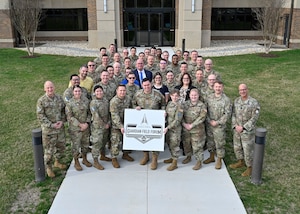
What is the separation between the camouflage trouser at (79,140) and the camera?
659cm

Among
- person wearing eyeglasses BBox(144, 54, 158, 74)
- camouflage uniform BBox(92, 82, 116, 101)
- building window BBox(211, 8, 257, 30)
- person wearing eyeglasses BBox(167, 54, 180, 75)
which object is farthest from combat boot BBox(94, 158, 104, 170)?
building window BBox(211, 8, 257, 30)

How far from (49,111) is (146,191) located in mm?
2270

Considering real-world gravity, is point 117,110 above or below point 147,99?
below

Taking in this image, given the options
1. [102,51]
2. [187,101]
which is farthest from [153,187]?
A: [102,51]

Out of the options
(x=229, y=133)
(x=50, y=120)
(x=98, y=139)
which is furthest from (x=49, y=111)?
(x=229, y=133)

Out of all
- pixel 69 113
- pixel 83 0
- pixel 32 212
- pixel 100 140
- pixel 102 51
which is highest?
pixel 83 0

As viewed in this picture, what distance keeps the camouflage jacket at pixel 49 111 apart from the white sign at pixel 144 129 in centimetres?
123

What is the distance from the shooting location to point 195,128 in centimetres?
665

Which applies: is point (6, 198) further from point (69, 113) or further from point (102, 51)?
point (102, 51)

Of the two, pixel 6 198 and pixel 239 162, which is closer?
pixel 6 198

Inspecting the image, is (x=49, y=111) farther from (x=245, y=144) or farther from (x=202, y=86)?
(x=245, y=144)

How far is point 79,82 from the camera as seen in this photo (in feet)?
24.1

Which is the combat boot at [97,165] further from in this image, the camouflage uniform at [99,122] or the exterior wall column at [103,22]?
the exterior wall column at [103,22]

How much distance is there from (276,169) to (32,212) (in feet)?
15.2
